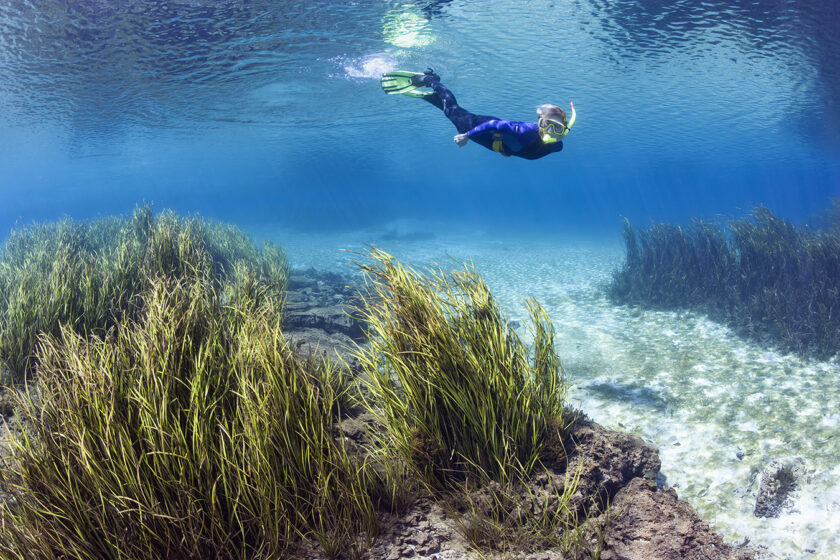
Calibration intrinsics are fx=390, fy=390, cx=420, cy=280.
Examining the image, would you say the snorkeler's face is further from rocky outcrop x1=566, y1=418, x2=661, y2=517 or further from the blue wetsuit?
rocky outcrop x1=566, y1=418, x2=661, y2=517

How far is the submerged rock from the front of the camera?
377 centimetres

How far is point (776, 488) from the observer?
3855 millimetres

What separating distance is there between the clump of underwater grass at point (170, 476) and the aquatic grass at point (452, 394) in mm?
531

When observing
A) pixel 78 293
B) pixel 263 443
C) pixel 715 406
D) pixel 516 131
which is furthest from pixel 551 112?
pixel 78 293

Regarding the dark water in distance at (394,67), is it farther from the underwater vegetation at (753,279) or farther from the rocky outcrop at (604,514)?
the rocky outcrop at (604,514)

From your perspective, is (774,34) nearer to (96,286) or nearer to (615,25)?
(615,25)


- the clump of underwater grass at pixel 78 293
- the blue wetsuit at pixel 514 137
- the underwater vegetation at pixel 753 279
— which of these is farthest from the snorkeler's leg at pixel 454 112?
the underwater vegetation at pixel 753 279

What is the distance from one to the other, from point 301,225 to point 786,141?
4720 cm

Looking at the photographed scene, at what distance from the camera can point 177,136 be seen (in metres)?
32.4

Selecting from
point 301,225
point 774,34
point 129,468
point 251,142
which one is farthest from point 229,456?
point 301,225

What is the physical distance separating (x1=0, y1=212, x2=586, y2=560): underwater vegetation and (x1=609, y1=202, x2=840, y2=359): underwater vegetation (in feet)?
26.5

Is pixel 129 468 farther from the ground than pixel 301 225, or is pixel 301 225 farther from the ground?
pixel 129 468

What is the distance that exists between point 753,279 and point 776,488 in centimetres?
928

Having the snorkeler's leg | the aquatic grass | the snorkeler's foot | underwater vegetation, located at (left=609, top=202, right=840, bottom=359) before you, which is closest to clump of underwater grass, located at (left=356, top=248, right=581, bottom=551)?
the aquatic grass
